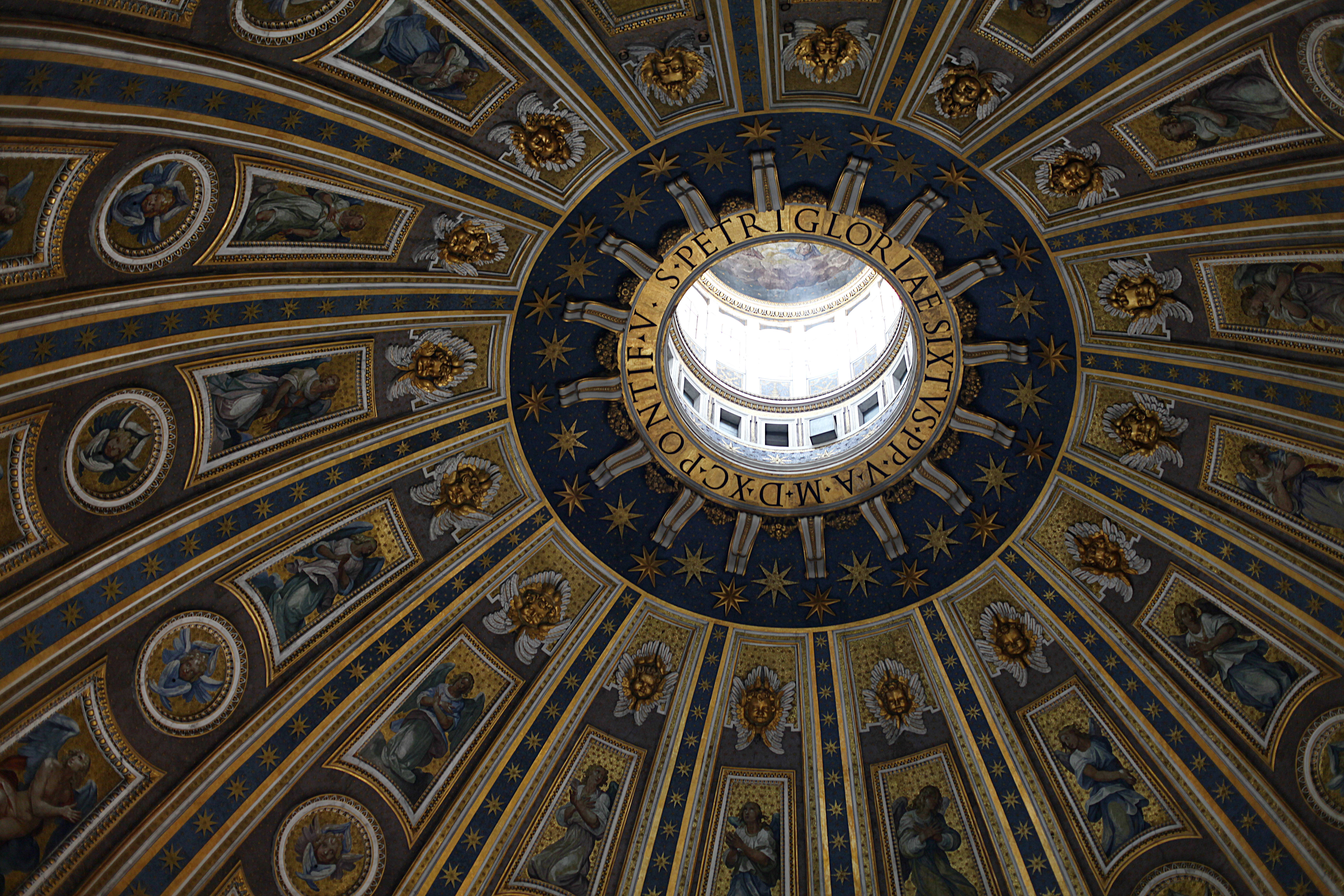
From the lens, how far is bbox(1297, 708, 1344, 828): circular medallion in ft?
56.4

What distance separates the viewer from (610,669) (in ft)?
70.0

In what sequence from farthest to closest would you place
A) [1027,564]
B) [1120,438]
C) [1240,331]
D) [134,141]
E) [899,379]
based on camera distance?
[899,379]
[1027,564]
[1120,438]
[1240,331]
[134,141]

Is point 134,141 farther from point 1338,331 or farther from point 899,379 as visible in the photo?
point 1338,331

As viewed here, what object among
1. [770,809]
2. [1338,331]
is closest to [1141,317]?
[1338,331]

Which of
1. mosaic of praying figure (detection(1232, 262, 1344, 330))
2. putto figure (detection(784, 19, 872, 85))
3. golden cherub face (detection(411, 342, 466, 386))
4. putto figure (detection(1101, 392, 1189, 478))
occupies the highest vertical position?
putto figure (detection(784, 19, 872, 85))

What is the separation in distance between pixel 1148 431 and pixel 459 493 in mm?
12259

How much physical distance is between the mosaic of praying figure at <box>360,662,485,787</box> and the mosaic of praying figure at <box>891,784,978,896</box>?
841cm

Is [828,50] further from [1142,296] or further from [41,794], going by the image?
[41,794]

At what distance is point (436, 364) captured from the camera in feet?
62.4

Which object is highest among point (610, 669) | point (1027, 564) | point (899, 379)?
point (899, 379)

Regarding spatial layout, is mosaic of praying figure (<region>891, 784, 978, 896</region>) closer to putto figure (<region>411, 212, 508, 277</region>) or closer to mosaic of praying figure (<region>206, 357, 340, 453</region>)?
putto figure (<region>411, 212, 508, 277</region>)

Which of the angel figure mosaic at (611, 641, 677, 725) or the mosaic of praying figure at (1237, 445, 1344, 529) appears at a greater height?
the mosaic of praying figure at (1237, 445, 1344, 529)

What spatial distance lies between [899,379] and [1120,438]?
4691 millimetres

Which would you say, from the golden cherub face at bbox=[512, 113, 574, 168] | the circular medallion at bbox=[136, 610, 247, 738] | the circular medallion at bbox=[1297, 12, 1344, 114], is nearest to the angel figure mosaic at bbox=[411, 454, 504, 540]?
the circular medallion at bbox=[136, 610, 247, 738]
